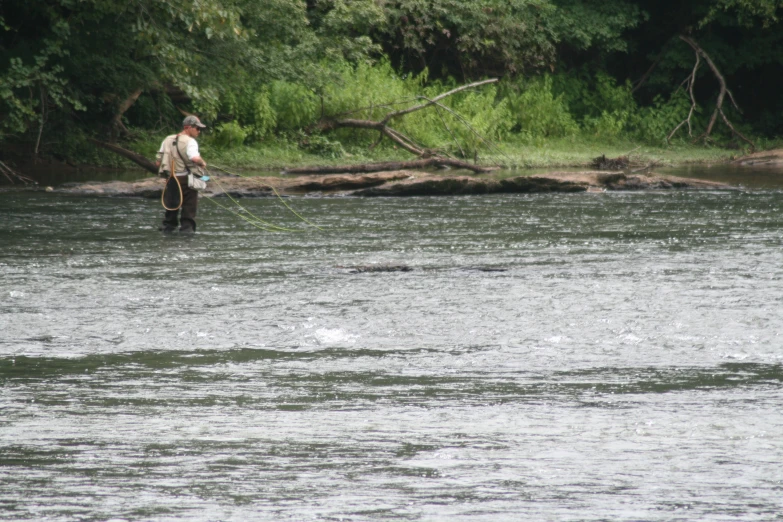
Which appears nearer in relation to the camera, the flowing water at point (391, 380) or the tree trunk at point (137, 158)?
the flowing water at point (391, 380)

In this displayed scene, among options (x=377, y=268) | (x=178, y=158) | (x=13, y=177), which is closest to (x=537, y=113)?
(x=13, y=177)

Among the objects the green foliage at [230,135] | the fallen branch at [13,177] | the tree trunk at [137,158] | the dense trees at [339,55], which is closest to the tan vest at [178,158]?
the dense trees at [339,55]

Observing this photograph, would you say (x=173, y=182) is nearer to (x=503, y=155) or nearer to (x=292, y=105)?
(x=292, y=105)

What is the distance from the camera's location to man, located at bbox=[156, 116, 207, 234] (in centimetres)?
1403

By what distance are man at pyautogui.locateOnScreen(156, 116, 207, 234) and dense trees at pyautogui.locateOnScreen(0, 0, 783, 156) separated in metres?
2.81

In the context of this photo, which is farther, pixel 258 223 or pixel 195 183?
pixel 258 223

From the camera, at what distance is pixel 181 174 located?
14.4 m

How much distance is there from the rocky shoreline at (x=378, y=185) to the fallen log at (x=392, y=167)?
2632mm

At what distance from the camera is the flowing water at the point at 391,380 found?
459 centimetres

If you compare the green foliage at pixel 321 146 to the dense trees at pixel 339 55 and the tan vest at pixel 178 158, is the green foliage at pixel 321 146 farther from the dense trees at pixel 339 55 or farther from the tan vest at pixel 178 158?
the tan vest at pixel 178 158

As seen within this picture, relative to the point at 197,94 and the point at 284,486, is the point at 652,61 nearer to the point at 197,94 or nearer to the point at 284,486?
the point at 197,94

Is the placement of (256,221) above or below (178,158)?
below

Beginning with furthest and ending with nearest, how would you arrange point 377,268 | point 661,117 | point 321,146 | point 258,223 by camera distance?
point 661,117, point 321,146, point 258,223, point 377,268

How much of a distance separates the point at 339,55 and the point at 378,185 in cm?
757
